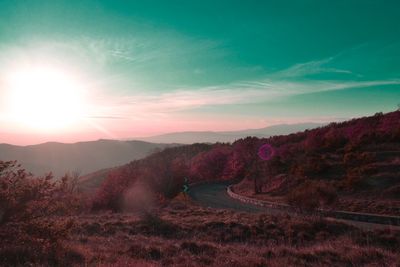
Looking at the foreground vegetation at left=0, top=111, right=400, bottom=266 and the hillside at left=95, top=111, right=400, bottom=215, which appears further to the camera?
the hillside at left=95, top=111, right=400, bottom=215

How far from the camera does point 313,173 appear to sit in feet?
121

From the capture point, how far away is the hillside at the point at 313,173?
26.7 metres

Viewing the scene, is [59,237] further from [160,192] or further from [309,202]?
[160,192]

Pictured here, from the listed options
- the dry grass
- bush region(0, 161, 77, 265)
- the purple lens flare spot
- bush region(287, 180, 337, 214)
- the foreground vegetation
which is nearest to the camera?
bush region(0, 161, 77, 265)

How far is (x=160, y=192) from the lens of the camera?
4716 cm

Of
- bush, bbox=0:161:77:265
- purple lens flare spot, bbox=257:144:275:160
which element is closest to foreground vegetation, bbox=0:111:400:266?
bush, bbox=0:161:77:265

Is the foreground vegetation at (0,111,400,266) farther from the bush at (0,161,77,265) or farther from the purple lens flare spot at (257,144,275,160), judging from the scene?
the purple lens flare spot at (257,144,275,160)

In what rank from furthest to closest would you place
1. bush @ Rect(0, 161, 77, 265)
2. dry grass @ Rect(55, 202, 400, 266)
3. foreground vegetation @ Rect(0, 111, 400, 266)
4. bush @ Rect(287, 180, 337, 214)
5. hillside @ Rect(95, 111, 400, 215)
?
hillside @ Rect(95, 111, 400, 215)
bush @ Rect(287, 180, 337, 214)
dry grass @ Rect(55, 202, 400, 266)
foreground vegetation @ Rect(0, 111, 400, 266)
bush @ Rect(0, 161, 77, 265)

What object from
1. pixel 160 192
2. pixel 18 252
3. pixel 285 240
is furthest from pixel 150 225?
pixel 160 192

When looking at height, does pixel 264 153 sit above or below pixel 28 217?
above

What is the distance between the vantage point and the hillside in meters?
26.7

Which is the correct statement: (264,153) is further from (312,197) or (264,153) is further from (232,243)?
(232,243)

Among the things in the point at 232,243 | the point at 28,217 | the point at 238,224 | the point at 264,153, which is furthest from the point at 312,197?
the point at 264,153

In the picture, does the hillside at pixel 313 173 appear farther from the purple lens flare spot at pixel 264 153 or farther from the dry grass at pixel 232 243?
the dry grass at pixel 232 243
